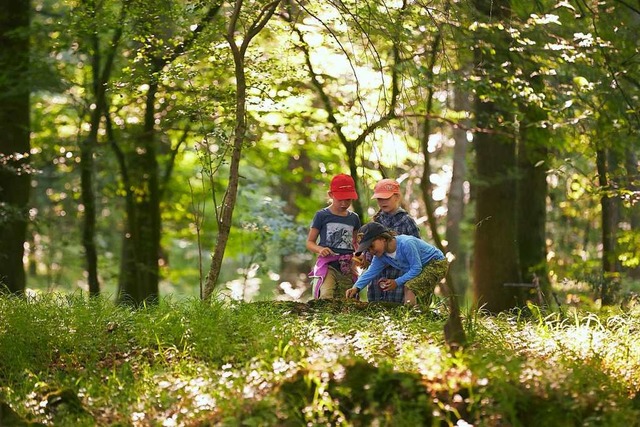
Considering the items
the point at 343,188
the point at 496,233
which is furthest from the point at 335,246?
the point at 496,233

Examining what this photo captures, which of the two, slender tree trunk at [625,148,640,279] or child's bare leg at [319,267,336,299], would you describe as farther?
slender tree trunk at [625,148,640,279]

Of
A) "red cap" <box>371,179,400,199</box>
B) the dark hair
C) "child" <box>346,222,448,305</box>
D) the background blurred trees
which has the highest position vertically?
the background blurred trees

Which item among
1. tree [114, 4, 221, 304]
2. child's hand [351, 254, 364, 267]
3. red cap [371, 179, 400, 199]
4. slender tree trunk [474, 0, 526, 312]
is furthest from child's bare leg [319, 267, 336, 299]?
tree [114, 4, 221, 304]

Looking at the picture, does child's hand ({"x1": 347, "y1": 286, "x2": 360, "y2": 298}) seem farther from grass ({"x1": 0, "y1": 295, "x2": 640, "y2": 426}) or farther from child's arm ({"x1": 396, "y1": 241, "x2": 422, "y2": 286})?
child's arm ({"x1": 396, "y1": 241, "x2": 422, "y2": 286})

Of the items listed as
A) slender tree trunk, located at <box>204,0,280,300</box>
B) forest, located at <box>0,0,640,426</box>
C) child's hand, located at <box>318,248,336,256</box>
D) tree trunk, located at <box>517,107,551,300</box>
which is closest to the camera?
forest, located at <box>0,0,640,426</box>

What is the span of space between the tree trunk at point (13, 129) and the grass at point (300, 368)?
5816 millimetres

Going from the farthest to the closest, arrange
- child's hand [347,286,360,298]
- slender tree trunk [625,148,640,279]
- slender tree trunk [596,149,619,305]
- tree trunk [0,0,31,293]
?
tree trunk [0,0,31,293], slender tree trunk [596,149,619,305], slender tree trunk [625,148,640,279], child's hand [347,286,360,298]

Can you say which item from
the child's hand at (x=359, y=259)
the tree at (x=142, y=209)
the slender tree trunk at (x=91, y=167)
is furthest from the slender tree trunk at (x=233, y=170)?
the tree at (x=142, y=209)

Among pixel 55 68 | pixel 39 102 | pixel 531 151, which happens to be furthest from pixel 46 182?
pixel 531 151

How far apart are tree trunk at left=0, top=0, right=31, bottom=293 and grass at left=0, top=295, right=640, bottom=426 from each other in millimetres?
5816

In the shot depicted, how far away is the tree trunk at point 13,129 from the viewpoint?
1428 centimetres

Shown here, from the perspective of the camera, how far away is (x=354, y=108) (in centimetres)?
1520

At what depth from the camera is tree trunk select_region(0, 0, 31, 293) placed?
14.3m

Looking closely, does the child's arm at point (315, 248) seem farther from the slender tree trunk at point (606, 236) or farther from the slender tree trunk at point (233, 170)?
the slender tree trunk at point (606, 236)
